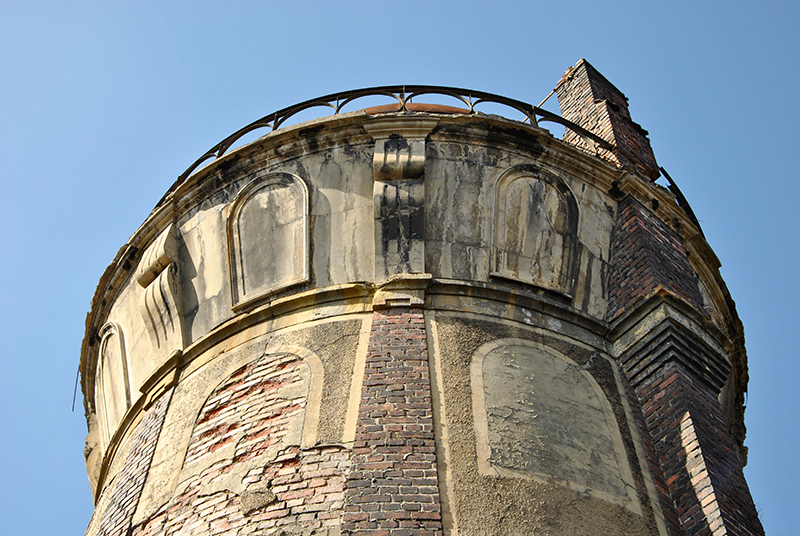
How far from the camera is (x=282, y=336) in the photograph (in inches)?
356

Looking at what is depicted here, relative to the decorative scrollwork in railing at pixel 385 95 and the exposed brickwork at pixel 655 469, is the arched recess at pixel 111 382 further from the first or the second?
the exposed brickwork at pixel 655 469

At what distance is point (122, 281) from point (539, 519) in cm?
607

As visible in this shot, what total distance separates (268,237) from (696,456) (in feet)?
15.5

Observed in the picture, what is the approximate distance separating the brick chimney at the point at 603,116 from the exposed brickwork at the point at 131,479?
6.18 metres

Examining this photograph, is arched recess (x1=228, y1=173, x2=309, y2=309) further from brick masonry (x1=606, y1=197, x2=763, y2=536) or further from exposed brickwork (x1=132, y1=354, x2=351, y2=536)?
brick masonry (x1=606, y1=197, x2=763, y2=536)

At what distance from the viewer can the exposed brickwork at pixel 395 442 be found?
682 centimetres

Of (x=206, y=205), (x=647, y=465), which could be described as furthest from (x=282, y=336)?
(x=647, y=465)

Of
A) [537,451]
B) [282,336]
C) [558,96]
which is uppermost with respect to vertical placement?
[558,96]

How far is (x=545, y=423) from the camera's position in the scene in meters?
8.05

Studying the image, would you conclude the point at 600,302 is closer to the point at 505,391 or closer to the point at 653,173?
the point at 505,391

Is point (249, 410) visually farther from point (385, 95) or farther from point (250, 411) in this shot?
point (385, 95)

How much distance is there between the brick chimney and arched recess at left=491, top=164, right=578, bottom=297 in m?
1.79

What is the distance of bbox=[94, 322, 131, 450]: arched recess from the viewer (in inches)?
409

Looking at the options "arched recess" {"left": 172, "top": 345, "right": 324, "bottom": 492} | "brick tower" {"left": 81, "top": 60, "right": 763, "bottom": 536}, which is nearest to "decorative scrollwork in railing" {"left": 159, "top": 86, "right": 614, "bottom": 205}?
"brick tower" {"left": 81, "top": 60, "right": 763, "bottom": 536}
